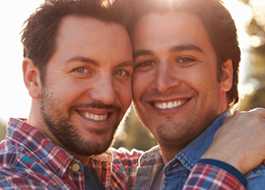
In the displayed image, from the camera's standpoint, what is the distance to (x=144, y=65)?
419 cm

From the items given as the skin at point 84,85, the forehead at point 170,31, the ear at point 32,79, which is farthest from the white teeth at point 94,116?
the forehead at point 170,31

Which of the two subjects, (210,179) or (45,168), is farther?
(45,168)

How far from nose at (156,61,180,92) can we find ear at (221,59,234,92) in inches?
13.9

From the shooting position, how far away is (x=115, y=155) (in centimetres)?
466

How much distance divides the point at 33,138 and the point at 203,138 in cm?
94

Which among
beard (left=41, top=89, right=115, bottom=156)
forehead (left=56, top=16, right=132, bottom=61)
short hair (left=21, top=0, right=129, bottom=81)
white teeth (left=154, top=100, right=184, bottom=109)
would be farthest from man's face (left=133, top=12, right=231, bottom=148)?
beard (left=41, top=89, right=115, bottom=156)

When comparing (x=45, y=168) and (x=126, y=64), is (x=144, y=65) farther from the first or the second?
(x=45, y=168)

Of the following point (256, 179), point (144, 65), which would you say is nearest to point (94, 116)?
point (144, 65)

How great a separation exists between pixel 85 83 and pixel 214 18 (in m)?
0.85

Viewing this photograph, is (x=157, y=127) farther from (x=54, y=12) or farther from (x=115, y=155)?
(x=54, y=12)

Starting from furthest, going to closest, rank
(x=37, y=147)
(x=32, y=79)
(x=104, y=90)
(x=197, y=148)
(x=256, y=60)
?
(x=256, y=60) → (x=32, y=79) → (x=104, y=90) → (x=37, y=147) → (x=197, y=148)

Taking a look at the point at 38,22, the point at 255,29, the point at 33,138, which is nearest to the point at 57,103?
the point at 33,138

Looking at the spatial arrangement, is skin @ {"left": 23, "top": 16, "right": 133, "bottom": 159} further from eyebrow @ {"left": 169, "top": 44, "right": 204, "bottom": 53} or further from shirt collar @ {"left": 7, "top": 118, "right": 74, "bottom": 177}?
eyebrow @ {"left": 169, "top": 44, "right": 204, "bottom": 53}

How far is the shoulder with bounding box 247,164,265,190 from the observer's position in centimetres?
344
